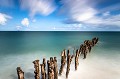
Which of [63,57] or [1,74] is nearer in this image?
[63,57]

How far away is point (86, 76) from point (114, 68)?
167 inches

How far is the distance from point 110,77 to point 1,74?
983cm

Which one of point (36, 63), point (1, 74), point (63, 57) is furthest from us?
point (1, 74)

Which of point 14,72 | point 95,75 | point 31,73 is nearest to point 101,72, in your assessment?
point 95,75

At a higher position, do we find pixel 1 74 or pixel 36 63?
pixel 36 63

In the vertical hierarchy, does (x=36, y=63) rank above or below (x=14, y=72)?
above

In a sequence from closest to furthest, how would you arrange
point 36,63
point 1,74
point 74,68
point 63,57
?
point 36,63, point 63,57, point 1,74, point 74,68

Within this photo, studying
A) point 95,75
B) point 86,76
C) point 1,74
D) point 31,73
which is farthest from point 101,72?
point 1,74

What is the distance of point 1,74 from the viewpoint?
42.7 ft

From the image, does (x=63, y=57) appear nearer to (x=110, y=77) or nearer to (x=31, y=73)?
(x=31, y=73)

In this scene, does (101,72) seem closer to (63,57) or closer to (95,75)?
(95,75)

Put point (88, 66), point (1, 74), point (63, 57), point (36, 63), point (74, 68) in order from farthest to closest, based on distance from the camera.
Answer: point (88, 66)
point (74, 68)
point (1, 74)
point (63, 57)
point (36, 63)

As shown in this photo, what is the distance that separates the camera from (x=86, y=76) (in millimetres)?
12375

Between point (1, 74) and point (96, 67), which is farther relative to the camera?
point (96, 67)
